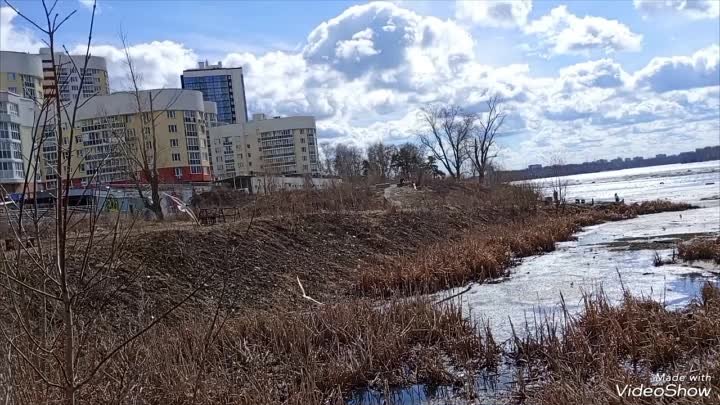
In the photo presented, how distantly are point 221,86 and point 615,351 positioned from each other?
124 meters

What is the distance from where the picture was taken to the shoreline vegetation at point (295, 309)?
5930mm

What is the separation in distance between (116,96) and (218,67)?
166 feet

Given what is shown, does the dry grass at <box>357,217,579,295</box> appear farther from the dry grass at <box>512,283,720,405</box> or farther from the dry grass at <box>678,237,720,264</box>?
the dry grass at <box>678,237,720,264</box>

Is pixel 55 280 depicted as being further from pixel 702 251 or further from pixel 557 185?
pixel 557 185

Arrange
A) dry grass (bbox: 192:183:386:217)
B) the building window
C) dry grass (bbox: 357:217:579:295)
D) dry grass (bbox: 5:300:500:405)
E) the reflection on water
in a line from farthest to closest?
the building window < dry grass (bbox: 192:183:386:217) < dry grass (bbox: 357:217:579:295) < the reflection on water < dry grass (bbox: 5:300:500:405)

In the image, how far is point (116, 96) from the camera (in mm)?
74438

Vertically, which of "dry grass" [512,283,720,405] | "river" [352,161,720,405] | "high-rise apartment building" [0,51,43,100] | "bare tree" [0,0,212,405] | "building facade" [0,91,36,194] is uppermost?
"high-rise apartment building" [0,51,43,100]

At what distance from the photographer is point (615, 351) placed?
6945mm

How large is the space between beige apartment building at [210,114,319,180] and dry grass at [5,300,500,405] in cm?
9587

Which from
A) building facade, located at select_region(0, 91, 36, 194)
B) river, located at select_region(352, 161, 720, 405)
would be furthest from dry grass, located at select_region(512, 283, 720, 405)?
building facade, located at select_region(0, 91, 36, 194)

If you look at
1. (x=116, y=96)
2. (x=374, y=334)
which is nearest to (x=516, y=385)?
(x=374, y=334)

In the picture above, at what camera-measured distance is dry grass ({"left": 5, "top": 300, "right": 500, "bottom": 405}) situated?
5.91 m

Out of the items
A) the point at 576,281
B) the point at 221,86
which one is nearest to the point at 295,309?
the point at 576,281

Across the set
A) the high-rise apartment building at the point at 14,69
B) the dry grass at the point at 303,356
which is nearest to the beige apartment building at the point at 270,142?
the high-rise apartment building at the point at 14,69
